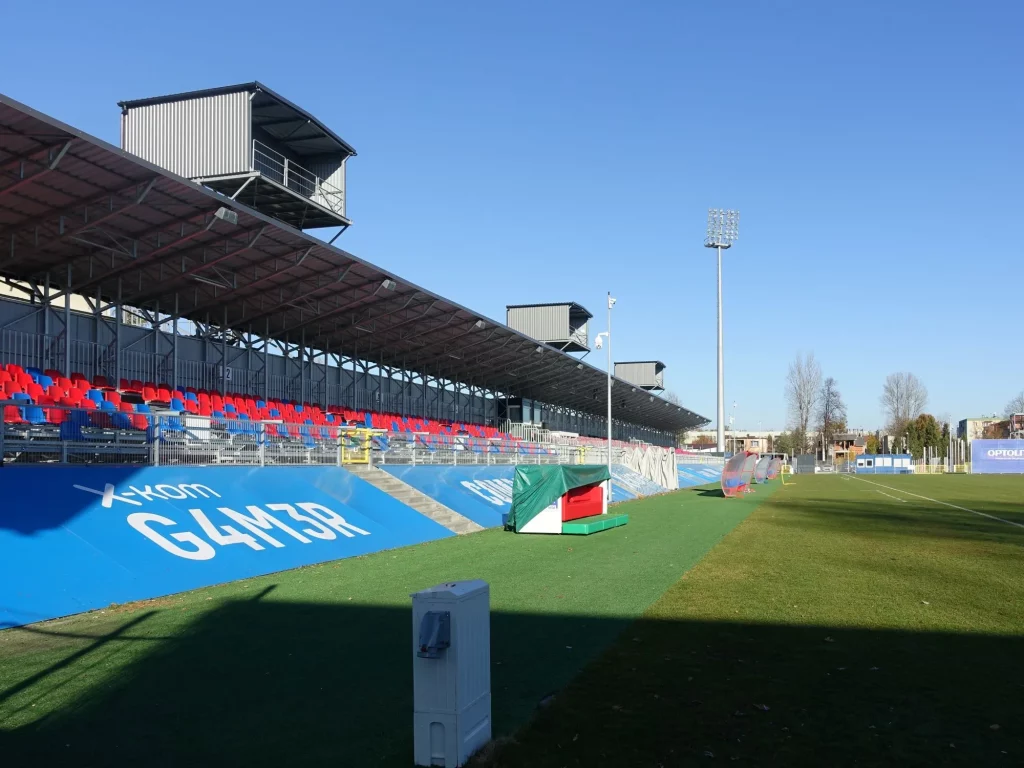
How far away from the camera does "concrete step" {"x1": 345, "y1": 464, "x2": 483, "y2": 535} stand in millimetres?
20672

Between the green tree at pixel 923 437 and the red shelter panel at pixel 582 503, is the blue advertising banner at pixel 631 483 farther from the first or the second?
the green tree at pixel 923 437

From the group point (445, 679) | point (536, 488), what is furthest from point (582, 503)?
point (445, 679)

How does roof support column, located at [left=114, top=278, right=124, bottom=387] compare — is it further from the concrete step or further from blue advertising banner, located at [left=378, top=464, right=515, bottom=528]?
blue advertising banner, located at [left=378, top=464, right=515, bottom=528]

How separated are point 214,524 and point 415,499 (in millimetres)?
8170

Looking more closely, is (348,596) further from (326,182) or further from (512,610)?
(326,182)

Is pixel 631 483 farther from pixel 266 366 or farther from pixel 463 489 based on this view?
pixel 266 366

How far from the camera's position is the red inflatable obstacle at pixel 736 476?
38312mm

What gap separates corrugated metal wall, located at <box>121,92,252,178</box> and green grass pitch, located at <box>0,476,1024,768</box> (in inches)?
794

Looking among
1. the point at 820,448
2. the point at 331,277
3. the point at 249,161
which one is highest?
the point at 249,161

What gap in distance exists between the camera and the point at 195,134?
2920cm

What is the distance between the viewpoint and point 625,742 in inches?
210

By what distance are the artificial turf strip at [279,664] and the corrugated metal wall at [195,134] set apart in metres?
20.1

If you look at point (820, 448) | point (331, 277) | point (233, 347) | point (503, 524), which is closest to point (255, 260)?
point (331, 277)

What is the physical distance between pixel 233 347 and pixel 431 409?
58.8 feet
